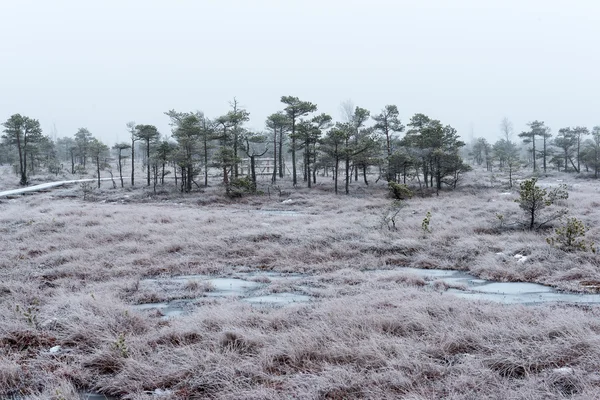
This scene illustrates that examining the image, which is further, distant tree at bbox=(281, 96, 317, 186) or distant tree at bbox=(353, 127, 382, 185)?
distant tree at bbox=(281, 96, 317, 186)

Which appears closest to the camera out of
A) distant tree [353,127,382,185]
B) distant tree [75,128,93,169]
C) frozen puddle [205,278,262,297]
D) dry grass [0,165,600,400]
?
dry grass [0,165,600,400]

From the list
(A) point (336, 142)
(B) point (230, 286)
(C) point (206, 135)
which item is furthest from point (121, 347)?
(C) point (206, 135)

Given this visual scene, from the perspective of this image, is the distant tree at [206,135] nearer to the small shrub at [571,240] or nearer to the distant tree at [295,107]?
A: the distant tree at [295,107]

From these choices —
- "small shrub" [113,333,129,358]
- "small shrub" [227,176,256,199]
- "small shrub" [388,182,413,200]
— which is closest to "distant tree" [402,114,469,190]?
"small shrub" [388,182,413,200]

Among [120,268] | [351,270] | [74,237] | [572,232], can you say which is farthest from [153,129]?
[572,232]

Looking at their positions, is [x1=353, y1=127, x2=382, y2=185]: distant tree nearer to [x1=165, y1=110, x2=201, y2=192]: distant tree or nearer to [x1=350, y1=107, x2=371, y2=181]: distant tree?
[x1=350, y1=107, x2=371, y2=181]: distant tree

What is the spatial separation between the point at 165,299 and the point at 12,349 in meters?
2.99

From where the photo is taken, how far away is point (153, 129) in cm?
4066

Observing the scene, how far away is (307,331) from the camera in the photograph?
226 inches

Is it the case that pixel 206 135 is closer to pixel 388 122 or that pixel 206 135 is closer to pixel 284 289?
pixel 388 122

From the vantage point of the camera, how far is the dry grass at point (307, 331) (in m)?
4.45

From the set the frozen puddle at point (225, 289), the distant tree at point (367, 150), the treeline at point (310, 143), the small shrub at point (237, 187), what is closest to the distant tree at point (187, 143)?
the treeline at point (310, 143)

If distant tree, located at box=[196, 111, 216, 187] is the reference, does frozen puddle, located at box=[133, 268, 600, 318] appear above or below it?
below

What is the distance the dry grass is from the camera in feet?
14.6
